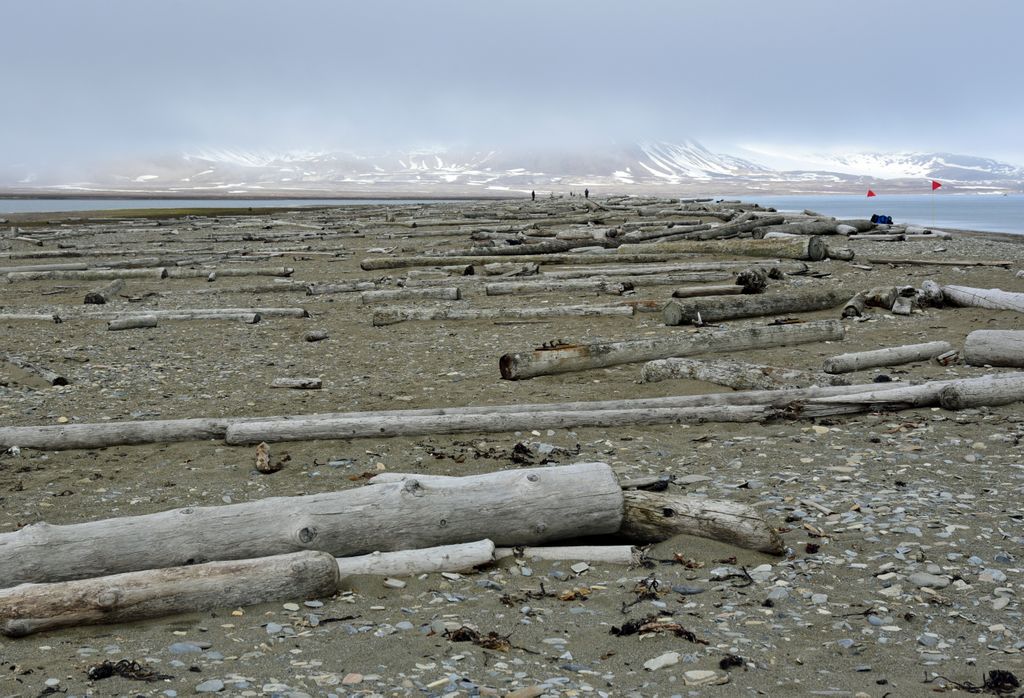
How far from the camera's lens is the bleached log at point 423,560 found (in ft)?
19.5

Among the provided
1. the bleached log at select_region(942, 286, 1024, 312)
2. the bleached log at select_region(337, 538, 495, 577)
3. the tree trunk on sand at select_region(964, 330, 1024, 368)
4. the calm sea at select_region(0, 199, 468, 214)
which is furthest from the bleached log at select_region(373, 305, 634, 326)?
the calm sea at select_region(0, 199, 468, 214)

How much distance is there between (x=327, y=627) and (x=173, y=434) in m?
4.83

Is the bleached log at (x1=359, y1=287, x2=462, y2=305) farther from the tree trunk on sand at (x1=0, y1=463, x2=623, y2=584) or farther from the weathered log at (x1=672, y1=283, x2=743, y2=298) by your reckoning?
the tree trunk on sand at (x1=0, y1=463, x2=623, y2=584)

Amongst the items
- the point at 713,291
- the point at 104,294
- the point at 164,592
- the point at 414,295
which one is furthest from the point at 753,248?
the point at 164,592

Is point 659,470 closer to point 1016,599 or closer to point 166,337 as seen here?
point 1016,599

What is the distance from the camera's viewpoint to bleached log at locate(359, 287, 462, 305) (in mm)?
19750

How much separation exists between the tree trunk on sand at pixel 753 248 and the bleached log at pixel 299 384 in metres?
16.0

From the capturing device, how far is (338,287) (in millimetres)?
21922

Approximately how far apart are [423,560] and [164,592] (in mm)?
1702

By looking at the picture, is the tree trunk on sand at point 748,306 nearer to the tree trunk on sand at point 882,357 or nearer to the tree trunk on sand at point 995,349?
the tree trunk on sand at point 882,357

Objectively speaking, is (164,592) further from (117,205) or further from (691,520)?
Result: (117,205)

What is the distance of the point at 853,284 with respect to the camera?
2073 cm

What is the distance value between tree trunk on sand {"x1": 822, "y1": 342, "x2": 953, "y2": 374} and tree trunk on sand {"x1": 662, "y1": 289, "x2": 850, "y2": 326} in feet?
12.5

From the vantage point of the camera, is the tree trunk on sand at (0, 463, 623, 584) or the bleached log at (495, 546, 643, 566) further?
the bleached log at (495, 546, 643, 566)
